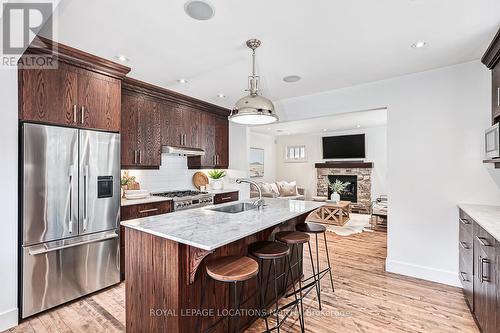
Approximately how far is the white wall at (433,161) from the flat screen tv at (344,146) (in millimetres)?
4377

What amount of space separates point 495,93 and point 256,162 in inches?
250

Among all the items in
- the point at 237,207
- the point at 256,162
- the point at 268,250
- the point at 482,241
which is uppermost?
the point at 256,162

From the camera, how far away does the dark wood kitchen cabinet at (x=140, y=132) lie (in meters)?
3.40

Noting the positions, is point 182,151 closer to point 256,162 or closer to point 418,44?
point 418,44

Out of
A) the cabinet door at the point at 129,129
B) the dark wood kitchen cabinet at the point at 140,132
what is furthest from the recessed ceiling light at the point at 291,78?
the cabinet door at the point at 129,129

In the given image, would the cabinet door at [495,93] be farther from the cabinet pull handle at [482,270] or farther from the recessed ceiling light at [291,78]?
the recessed ceiling light at [291,78]

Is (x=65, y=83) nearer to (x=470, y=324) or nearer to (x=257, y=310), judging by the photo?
(x=257, y=310)

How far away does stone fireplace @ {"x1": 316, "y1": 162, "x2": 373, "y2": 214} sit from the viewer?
24.3ft

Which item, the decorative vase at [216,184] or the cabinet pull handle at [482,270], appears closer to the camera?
the cabinet pull handle at [482,270]

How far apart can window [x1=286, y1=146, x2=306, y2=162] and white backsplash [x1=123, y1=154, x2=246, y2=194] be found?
4.93m

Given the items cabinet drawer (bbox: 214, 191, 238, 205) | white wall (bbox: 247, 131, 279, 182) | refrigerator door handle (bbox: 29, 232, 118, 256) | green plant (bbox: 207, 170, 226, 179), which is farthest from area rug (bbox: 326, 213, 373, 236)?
refrigerator door handle (bbox: 29, 232, 118, 256)

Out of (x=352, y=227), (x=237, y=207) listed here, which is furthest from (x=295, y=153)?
(x=237, y=207)

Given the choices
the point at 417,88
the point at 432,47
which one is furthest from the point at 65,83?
the point at 417,88

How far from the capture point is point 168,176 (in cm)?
431
